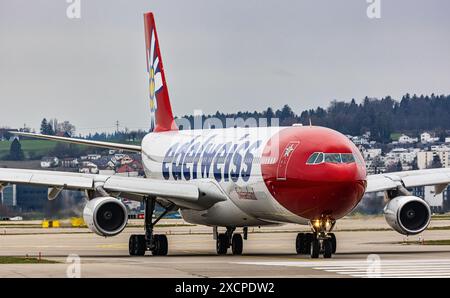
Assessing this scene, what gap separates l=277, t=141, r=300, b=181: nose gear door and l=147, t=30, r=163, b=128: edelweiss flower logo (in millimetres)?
16257

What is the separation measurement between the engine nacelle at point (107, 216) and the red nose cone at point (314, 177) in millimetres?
4981

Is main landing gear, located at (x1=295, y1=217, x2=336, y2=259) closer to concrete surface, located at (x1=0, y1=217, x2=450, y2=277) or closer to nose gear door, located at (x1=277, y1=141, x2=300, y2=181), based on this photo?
concrete surface, located at (x1=0, y1=217, x2=450, y2=277)

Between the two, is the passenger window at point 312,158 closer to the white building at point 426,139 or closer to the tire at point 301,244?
the tire at point 301,244

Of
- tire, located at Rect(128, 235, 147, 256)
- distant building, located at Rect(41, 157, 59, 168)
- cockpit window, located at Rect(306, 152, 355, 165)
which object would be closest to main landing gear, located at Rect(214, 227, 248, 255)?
tire, located at Rect(128, 235, 147, 256)

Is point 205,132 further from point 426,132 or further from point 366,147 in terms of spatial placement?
point 426,132

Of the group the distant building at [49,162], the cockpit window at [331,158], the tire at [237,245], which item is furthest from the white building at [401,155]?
the cockpit window at [331,158]

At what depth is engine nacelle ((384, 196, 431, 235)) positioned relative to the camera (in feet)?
138

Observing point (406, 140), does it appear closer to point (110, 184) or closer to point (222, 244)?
point (222, 244)

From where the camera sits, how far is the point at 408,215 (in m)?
42.4

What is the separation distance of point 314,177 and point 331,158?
77 cm

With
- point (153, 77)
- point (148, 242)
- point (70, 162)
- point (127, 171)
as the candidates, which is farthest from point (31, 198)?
point (148, 242)

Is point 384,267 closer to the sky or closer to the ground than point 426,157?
closer to the ground
